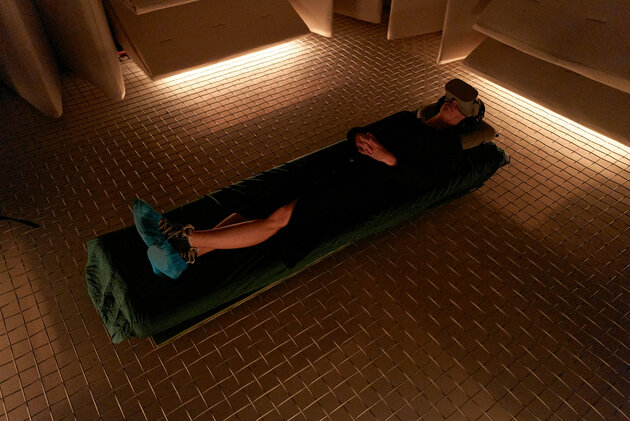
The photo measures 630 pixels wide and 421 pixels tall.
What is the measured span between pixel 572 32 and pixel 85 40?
10.1ft

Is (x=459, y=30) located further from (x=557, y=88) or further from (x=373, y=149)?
(x=373, y=149)

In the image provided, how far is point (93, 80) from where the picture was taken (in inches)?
126

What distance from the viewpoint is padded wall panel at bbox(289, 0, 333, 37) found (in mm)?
3580

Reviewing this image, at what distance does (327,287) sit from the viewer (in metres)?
2.20

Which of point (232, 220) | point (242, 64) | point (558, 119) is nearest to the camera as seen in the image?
point (232, 220)

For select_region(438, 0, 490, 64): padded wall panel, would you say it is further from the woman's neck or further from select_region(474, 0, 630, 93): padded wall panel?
the woman's neck

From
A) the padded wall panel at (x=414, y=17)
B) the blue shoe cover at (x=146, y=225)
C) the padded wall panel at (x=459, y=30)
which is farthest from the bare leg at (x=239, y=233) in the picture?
the padded wall panel at (x=414, y=17)

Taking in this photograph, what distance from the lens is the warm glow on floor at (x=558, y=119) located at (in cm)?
301

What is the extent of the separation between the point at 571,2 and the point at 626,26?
0.37 metres

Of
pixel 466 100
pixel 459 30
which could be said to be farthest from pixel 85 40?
pixel 459 30

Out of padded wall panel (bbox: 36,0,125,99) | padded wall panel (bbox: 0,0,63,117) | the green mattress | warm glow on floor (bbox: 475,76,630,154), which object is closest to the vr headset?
the green mattress

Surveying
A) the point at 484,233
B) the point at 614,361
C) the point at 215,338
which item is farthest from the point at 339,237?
the point at 614,361

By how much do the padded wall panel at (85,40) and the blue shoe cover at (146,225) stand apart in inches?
62.7

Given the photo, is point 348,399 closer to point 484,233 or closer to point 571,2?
point 484,233
